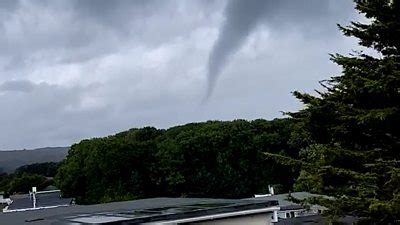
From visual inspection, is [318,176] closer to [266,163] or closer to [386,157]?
[386,157]

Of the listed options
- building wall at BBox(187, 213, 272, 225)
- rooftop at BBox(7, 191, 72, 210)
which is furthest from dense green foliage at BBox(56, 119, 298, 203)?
building wall at BBox(187, 213, 272, 225)

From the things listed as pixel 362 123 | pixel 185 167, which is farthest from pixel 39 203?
pixel 362 123

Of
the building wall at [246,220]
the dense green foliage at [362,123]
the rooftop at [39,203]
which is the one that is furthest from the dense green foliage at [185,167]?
the building wall at [246,220]

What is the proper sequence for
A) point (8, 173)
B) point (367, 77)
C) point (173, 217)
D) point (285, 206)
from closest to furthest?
point (173, 217) → point (367, 77) → point (285, 206) → point (8, 173)

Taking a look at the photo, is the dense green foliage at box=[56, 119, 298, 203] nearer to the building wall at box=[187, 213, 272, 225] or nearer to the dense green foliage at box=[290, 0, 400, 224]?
the dense green foliage at box=[290, 0, 400, 224]

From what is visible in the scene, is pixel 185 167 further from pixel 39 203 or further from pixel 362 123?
pixel 362 123

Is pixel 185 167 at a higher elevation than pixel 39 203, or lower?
higher

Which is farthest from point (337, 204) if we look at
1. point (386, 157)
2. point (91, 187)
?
point (91, 187)
